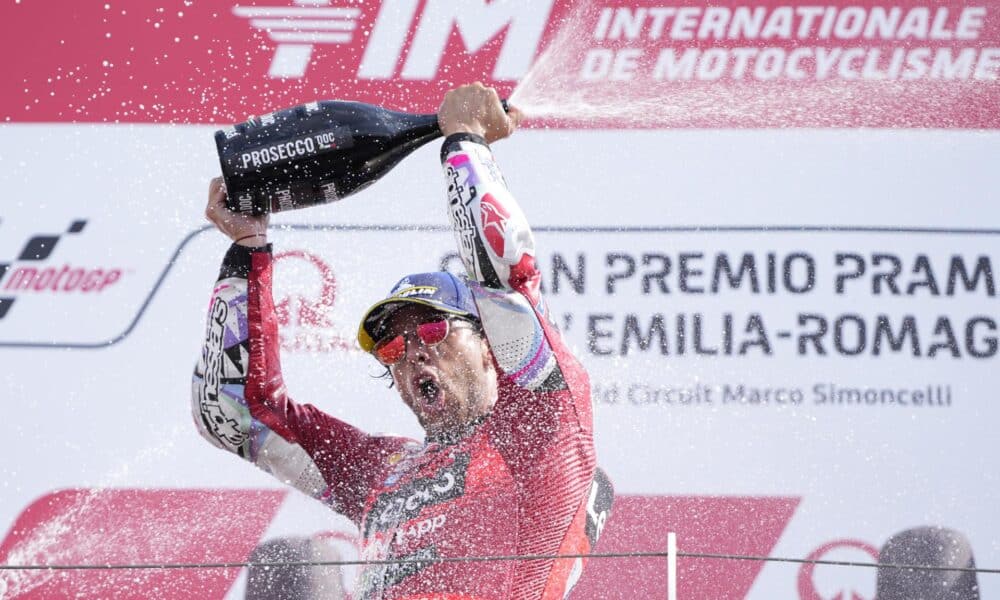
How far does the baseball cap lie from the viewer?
2.33 meters

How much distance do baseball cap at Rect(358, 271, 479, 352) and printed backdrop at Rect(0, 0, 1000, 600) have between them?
849 millimetres

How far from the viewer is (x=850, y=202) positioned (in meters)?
3.24

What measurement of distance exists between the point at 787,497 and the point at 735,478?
12cm

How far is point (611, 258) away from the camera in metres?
3.24

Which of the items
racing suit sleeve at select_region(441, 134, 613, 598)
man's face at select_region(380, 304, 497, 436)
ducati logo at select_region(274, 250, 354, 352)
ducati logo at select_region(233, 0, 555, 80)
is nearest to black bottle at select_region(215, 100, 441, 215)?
racing suit sleeve at select_region(441, 134, 613, 598)

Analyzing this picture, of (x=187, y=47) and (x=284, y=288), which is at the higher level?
(x=187, y=47)

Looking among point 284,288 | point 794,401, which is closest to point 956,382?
point 794,401

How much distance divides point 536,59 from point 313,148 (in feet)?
3.72

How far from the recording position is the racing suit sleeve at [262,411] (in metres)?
2.44

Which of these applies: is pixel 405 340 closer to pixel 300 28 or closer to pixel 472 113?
pixel 472 113

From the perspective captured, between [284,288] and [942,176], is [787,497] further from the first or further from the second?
[284,288]

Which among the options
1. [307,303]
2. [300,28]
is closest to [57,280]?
[307,303]

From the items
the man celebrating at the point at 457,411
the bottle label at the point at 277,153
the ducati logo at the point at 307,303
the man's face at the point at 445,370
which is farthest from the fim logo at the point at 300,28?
the man's face at the point at 445,370

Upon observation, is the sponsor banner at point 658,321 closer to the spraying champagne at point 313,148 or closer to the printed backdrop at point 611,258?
the printed backdrop at point 611,258
